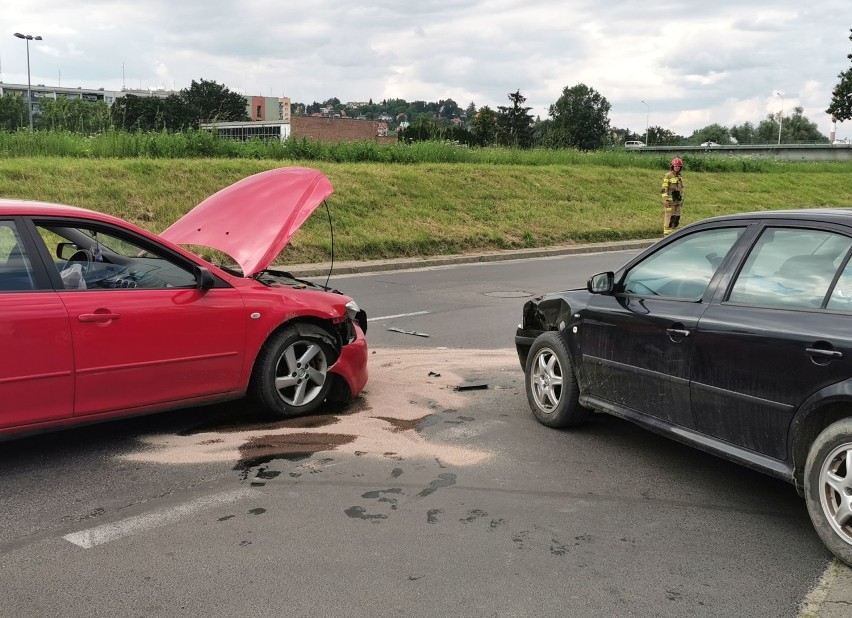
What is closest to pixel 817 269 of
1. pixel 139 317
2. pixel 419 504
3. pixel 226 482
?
pixel 419 504

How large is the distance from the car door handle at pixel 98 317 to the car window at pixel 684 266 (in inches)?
125

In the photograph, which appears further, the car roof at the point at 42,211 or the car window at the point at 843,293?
the car roof at the point at 42,211

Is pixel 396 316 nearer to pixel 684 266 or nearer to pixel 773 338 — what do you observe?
pixel 684 266

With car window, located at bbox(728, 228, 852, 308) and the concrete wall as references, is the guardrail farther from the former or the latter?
car window, located at bbox(728, 228, 852, 308)

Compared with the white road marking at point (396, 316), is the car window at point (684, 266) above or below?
above

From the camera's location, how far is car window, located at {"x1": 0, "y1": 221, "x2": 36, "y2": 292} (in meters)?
4.61

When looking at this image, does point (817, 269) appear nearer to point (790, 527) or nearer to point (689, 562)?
point (790, 527)

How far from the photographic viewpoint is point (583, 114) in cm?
13750

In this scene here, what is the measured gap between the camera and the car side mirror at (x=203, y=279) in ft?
17.3

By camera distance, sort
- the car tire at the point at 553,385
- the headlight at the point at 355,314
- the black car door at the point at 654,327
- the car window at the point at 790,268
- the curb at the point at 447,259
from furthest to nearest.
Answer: the curb at the point at 447,259 < the headlight at the point at 355,314 < the car tire at the point at 553,385 < the black car door at the point at 654,327 < the car window at the point at 790,268

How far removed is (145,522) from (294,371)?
1917mm

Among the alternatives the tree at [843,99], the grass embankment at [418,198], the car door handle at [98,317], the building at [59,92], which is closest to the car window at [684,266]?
the car door handle at [98,317]

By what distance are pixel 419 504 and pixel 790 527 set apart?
1.88 metres

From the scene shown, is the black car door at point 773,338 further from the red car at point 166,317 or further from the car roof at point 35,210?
the car roof at point 35,210
